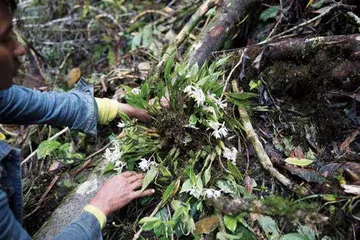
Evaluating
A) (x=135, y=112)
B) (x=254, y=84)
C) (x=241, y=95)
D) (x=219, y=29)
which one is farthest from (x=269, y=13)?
(x=135, y=112)

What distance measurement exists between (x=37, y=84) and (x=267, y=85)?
9.39 feet

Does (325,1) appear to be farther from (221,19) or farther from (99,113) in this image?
(99,113)

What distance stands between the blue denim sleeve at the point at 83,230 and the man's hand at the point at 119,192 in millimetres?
109

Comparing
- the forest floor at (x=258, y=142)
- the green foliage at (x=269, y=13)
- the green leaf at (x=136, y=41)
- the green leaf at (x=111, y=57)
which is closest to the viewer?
the forest floor at (x=258, y=142)

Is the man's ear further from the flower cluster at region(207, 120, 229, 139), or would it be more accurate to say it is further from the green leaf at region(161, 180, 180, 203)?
the flower cluster at region(207, 120, 229, 139)


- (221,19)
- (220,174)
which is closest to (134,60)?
(221,19)

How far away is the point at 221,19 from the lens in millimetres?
3643

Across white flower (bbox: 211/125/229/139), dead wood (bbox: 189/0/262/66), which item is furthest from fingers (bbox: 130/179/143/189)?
dead wood (bbox: 189/0/262/66)

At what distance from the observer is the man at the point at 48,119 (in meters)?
2.10

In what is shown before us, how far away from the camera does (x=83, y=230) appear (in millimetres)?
2277

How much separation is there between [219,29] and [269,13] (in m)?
0.53

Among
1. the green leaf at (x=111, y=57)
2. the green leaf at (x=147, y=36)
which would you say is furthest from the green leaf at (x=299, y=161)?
the green leaf at (x=111, y=57)

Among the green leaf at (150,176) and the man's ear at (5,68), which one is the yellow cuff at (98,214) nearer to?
the green leaf at (150,176)

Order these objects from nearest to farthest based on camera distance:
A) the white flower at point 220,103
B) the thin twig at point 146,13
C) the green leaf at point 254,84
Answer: the white flower at point 220,103, the green leaf at point 254,84, the thin twig at point 146,13
